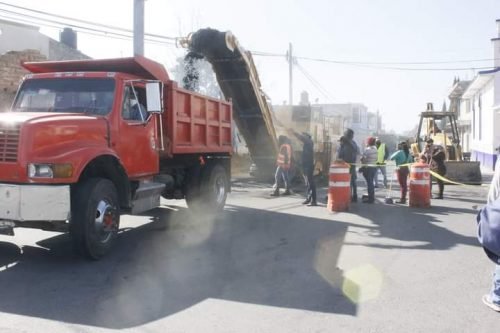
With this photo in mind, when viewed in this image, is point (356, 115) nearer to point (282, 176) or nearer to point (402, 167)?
point (282, 176)

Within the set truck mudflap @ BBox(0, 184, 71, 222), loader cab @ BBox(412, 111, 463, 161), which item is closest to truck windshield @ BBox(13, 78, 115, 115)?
truck mudflap @ BBox(0, 184, 71, 222)

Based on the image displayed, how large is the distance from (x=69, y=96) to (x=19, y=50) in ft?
57.4

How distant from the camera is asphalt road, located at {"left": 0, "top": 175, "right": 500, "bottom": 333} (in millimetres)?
4484

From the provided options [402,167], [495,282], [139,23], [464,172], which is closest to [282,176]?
[402,167]

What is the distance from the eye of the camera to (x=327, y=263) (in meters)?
6.49

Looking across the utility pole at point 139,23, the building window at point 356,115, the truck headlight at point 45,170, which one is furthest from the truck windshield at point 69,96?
the building window at point 356,115

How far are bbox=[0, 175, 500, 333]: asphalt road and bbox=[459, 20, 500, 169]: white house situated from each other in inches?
675

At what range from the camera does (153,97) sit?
295 inches

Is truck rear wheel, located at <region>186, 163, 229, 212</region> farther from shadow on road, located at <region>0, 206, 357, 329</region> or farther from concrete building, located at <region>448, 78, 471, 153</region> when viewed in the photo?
concrete building, located at <region>448, 78, 471, 153</region>

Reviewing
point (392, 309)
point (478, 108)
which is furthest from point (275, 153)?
point (478, 108)

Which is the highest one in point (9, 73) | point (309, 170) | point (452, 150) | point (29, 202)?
point (9, 73)

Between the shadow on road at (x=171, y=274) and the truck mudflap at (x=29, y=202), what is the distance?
693 millimetres

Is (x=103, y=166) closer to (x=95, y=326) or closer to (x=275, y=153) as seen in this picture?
(x=95, y=326)

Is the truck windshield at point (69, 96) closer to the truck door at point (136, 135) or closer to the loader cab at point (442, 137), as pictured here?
the truck door at point (136, 135)
